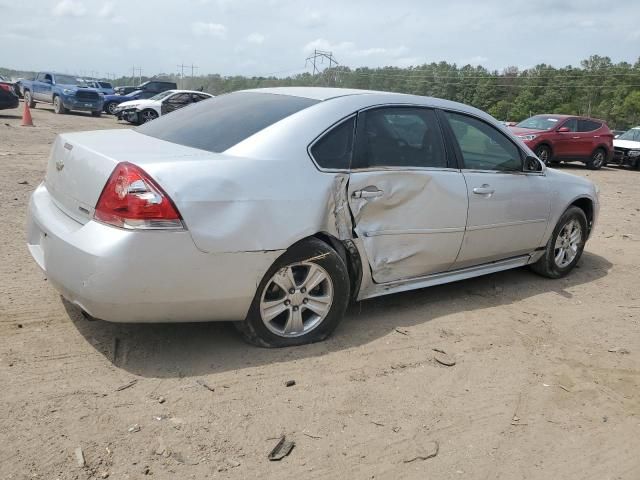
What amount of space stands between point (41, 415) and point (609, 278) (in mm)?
5258

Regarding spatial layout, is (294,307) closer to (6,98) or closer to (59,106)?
(6,98)

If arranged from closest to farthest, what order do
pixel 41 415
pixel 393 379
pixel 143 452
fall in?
pixel 143 452 → pixel 41 415 → pixel 393 379

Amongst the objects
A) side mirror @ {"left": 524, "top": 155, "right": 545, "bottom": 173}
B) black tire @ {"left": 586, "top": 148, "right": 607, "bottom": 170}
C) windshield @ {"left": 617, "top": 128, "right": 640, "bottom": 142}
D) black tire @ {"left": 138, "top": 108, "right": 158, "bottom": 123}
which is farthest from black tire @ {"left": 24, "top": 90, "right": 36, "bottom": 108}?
side mirror @ {"left": 524, "top": 155, "right": 545, "bottom": 173}

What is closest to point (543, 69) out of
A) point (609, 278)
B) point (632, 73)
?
point (632, 73)

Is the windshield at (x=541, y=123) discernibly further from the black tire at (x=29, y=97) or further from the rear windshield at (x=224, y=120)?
the black tire at (x=29, y=97)

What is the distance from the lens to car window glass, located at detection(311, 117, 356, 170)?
149 inches

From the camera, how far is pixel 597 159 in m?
19.5

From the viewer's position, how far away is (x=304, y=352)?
3.75m

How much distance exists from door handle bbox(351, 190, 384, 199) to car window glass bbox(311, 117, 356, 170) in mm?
178

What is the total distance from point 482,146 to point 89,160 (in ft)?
9.92

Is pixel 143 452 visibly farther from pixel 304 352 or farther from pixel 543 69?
pixel 543 69

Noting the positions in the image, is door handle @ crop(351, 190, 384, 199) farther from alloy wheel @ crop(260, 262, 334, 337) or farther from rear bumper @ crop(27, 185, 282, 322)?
rear bumper @ crop(27, 185, 282, 322)

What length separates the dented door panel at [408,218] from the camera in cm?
400

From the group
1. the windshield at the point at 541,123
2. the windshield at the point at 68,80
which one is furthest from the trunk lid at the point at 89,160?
the windshield at the point at 68,80
